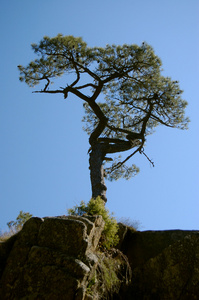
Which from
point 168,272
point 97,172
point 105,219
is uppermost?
point 97,172

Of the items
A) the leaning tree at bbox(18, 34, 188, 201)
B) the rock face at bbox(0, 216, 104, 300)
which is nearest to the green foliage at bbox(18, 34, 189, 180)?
the leaning tree at bbox(18, 34, 188, 201)

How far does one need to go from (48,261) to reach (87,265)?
0.56 m

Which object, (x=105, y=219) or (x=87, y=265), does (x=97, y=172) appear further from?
(x=87, y=265)

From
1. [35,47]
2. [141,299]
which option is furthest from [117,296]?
[35,47]

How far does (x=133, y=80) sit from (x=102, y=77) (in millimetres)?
1014

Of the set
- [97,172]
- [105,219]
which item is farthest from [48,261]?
[97,172]

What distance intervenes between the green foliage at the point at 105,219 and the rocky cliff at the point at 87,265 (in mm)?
216

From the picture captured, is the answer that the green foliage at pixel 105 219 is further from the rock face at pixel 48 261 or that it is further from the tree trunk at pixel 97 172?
the tree trunk at pixel 97 172

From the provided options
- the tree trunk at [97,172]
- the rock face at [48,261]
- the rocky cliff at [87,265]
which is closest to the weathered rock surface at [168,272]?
the rocky cliff at [87,265]

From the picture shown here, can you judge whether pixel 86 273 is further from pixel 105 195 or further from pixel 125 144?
pixel 125 144

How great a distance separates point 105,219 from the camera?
6.64 m

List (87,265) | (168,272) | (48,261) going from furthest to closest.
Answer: (168,272), (87,265), (48,261)

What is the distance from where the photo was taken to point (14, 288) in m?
4.60

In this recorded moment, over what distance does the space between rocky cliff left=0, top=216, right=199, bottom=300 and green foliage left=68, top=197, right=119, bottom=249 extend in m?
0.22
